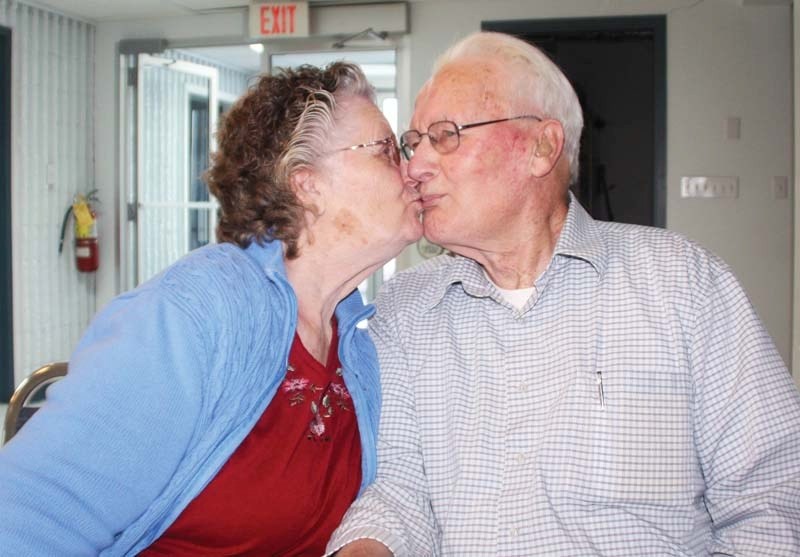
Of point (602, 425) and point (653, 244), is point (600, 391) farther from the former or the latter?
point (653, 244)

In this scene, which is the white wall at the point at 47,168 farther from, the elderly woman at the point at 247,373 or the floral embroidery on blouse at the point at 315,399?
the floral embroidery on blouse at the point at 315,399

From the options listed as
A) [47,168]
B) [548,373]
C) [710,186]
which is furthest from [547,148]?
[47,168]

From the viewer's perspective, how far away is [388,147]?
172 cm

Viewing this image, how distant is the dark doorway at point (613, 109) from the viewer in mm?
6074

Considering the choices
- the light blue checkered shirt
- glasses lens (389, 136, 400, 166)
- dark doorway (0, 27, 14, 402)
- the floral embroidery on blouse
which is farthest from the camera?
dark doorway (0, 27, 14, 402)

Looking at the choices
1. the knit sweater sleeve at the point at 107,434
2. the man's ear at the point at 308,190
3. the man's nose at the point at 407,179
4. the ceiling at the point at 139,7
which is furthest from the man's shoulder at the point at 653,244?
the ceiling at the point at 139,7

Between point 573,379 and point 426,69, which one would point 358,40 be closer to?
point 426,69

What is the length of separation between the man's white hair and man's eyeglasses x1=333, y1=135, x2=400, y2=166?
0.20 meters

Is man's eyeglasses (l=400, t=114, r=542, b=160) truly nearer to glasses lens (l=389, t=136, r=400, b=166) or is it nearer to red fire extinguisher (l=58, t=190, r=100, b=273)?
glasses lens (l=389, t=136, r=400, b=166)

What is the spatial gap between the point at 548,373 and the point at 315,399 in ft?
1.47

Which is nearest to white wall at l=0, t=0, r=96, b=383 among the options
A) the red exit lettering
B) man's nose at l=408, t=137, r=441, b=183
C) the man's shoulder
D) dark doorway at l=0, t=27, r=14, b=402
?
dark doorway at l=0, t=27, r=14, b=402

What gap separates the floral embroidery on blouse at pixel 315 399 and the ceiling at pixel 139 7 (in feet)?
17.0

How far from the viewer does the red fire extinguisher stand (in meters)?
6.60

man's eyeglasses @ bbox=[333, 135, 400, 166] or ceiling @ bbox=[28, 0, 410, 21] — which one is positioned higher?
ceiling @ bbox=[28, 0, 410, 21]
